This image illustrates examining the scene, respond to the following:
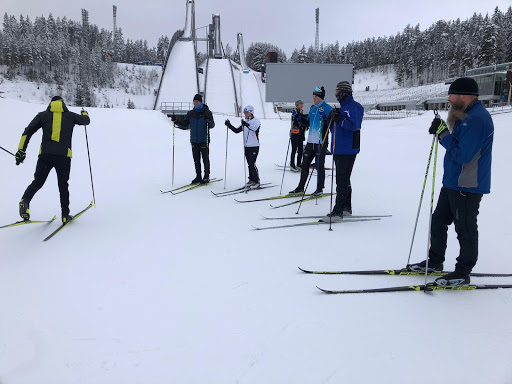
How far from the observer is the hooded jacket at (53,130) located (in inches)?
184

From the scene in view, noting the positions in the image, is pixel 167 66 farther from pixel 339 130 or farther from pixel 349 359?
pixel 349 359

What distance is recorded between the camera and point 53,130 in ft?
15.4

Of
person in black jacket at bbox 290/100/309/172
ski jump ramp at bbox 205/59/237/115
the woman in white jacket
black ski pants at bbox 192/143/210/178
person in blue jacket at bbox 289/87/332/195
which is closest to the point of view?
person in blue jacket at bbox 289/87/332/195

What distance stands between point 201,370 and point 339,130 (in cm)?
363

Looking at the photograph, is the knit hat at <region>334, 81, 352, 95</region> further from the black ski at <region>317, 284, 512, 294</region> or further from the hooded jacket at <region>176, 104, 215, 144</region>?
the hooded jacket at <region>176, 104, 215, 144</region>

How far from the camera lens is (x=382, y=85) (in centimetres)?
8375

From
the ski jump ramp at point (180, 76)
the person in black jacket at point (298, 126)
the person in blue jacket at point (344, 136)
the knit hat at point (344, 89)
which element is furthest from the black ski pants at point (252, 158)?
the ski jump ramp at point (180, 76)

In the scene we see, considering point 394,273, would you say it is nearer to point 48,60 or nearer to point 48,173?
point 48,173

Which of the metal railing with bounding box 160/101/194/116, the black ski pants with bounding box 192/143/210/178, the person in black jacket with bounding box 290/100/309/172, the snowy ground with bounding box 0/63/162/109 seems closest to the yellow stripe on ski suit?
the black ski pants with bounding box 192/143/210/178

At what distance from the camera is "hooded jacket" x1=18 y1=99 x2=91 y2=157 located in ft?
15.3

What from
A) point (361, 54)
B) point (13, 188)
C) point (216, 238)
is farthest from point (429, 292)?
point (361, 54)

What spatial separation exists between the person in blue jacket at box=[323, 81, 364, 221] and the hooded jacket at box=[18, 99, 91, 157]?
360 cm

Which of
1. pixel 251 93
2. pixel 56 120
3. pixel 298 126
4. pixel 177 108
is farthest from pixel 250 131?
pixel 251 93

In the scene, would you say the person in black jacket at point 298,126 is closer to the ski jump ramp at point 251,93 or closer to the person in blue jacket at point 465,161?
the person in blue jacket at point 465,161
